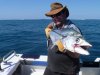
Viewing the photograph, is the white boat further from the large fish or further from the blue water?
the blue water

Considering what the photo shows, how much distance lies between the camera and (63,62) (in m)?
3.54

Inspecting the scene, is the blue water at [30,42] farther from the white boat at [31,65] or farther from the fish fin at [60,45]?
the fish fin at [60,45]

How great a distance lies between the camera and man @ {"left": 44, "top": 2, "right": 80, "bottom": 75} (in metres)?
3.40

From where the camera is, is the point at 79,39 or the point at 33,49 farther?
the point at 33,49

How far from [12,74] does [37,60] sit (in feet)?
2.43

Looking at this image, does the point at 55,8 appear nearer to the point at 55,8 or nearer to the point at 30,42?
the point at 55,8

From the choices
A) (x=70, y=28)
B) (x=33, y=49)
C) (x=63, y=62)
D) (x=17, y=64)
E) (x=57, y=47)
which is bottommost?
(x=33, y=49)

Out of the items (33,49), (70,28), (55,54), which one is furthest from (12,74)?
(33,49)

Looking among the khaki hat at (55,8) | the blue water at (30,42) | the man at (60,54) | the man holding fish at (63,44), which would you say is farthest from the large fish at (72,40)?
the blue water at (30,42)

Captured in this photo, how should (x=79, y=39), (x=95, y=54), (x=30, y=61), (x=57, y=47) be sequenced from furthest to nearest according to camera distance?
(x=95, y=54)
(x=30, y=61)
(x=57, y=47)
(x=79, y=39)

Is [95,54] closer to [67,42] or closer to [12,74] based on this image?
[12,74]

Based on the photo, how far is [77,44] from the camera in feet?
9.75

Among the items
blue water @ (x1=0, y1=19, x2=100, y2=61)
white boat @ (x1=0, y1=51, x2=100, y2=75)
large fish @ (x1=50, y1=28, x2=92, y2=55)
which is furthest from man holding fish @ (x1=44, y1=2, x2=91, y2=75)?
blue water @ (x1=0, y1=19, x2=100, y2=61)

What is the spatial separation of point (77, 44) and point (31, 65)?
2.53m
